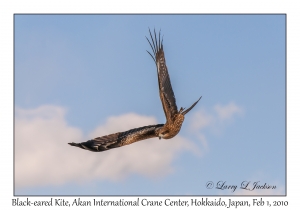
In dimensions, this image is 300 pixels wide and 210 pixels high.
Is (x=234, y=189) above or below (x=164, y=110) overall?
below

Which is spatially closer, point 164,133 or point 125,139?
point 164,133

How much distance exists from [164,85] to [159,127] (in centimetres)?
159

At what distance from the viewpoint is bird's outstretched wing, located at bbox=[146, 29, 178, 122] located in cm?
A: 2353

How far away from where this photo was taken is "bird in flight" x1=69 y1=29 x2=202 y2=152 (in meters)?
23.5

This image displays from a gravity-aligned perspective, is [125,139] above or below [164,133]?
below

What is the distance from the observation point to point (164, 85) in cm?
2422

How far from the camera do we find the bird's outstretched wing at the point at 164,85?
23.5 meters

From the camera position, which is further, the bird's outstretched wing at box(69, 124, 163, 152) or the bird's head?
the bird's outstretched wing at box(69, 124, 163, 152)

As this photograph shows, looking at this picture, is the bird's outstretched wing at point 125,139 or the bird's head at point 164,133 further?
the bird's outstretched wing at point 125,139

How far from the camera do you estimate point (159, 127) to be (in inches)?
956
